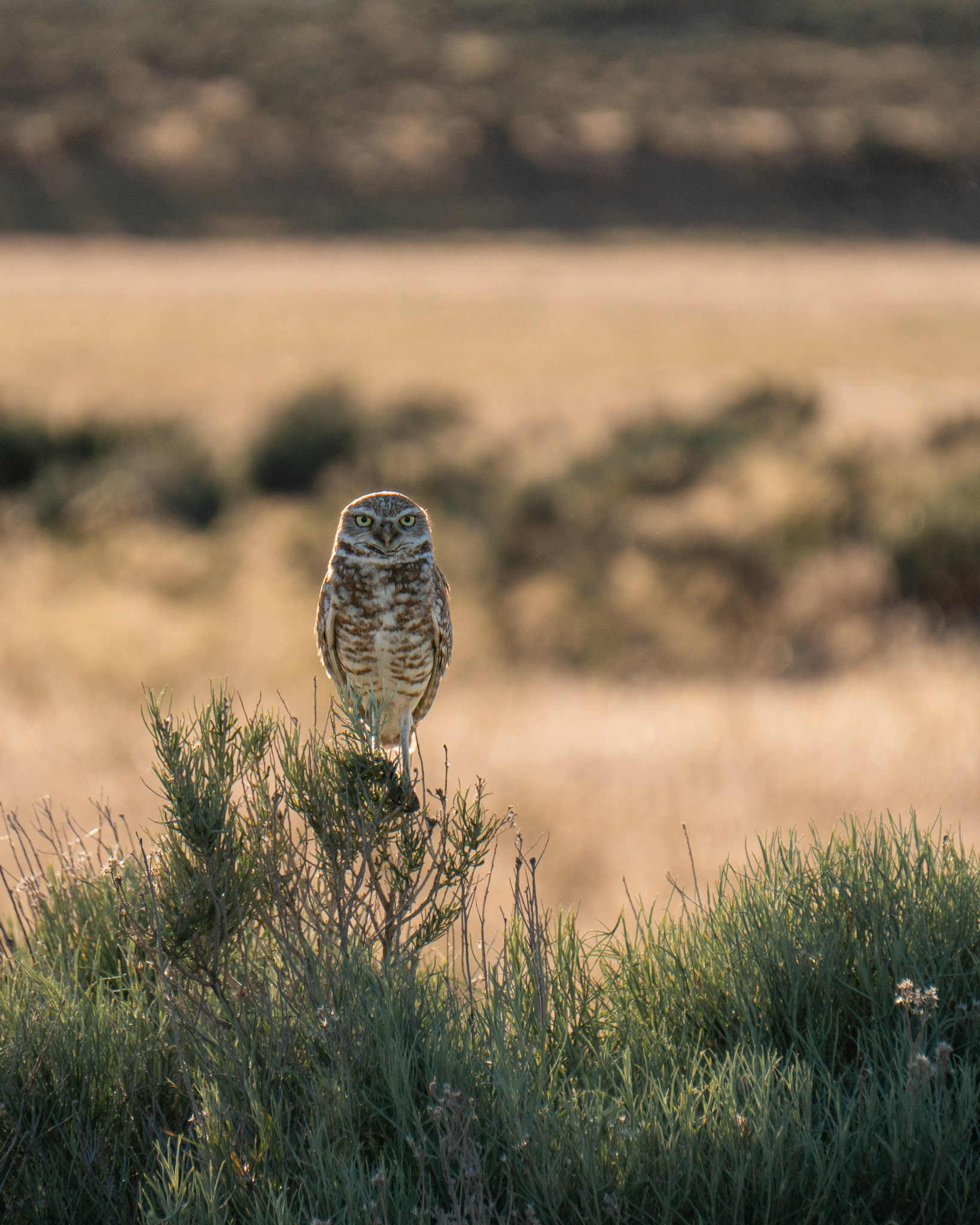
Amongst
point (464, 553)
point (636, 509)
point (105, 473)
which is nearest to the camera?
point (464, 553)

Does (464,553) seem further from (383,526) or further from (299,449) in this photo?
(383,526)

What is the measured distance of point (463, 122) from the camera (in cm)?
4875

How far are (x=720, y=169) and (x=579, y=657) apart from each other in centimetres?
3780

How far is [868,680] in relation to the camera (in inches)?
459

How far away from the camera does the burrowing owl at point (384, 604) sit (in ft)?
10.6

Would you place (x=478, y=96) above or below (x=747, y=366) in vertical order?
above

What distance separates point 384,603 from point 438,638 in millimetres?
244

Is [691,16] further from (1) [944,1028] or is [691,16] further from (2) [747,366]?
(1) [944,1028]

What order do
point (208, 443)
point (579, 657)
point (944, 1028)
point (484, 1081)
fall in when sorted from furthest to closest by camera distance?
point (208, 443) → point (579, 657) → point (944, 1028) → point (484, 1081)

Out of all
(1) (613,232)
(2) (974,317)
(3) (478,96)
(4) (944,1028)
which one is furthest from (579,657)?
(3) (478,96)

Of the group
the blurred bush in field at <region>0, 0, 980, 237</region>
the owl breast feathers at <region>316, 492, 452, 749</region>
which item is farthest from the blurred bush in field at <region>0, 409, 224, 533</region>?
the blurred bush in field at <region>0, 0, 980, 237</region>

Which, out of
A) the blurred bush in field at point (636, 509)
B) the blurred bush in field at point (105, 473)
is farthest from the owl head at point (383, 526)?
the blurred bush in field at point (105, 473)

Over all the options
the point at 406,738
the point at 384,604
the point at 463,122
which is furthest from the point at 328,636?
the point at 463,122

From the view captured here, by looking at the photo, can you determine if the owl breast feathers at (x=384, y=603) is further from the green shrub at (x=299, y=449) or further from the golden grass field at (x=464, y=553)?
the green shrub at (x=299, y=449)
